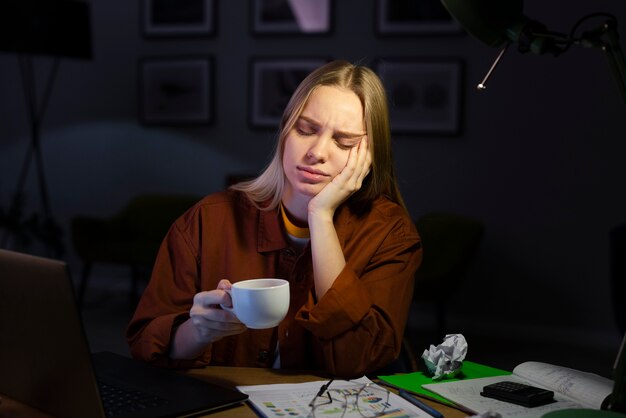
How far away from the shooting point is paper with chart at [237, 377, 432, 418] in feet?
3.43

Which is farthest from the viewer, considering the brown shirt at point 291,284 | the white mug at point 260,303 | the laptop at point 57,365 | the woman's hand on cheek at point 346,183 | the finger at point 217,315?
the woman's hand on cheek at point 346,183

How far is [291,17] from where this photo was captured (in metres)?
4.85

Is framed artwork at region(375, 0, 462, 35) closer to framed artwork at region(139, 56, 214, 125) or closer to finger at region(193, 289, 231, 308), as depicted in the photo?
framed artwork at region(139, 56, 214, 125)

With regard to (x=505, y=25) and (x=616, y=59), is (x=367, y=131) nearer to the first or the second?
(x=505, y=25)

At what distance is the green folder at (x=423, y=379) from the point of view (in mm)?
1166

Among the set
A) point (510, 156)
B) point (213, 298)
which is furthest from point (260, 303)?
point (510, 156)

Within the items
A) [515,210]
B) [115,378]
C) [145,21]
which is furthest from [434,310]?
[115,378]

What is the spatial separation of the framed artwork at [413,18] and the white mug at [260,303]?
12.0ft

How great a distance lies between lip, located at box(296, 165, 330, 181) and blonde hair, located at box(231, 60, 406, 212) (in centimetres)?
9

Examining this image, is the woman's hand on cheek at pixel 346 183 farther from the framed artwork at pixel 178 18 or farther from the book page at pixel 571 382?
the framed artwork at pixel 178 18

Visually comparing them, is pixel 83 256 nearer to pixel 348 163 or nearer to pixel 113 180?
pixel 113 180

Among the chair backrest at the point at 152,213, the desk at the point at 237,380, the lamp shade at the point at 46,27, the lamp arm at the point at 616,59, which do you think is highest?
the lamp shade at the point at 46,27

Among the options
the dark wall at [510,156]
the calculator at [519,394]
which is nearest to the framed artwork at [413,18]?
the dark wall at [510,156]

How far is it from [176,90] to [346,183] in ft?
13.0
